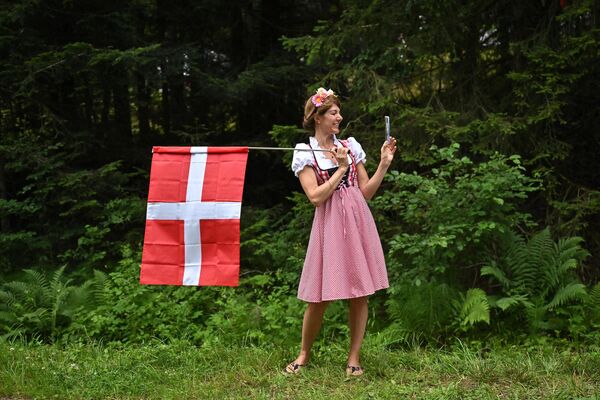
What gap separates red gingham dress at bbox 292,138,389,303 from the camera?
13.6ft

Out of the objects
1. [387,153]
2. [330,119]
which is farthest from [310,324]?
[330,119]

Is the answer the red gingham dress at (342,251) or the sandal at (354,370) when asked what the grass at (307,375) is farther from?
the red gingham dress at (342,251)

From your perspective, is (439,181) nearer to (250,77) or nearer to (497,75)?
(497,75)

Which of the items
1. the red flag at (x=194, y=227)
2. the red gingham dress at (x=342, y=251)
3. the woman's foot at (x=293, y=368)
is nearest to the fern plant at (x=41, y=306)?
the red flag at (x=194, y=227)

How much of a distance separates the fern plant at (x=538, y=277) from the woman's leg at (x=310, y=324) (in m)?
1.65

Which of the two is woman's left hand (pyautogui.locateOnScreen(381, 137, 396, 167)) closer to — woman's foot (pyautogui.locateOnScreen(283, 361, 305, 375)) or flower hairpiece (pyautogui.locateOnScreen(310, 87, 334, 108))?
flower hairpiece (pyautogui.locateOnScreen(310, 87, 334, 108))

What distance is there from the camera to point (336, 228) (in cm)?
418

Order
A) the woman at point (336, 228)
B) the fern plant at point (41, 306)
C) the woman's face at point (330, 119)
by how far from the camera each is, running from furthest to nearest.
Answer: the fern plant at point (41, 306) → the woman's face at point (330, 119) → the woman at point (336, 228)

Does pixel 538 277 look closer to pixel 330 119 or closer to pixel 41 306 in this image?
pixel 330 119

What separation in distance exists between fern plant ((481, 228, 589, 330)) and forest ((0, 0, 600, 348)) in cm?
2

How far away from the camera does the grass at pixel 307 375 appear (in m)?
3.99

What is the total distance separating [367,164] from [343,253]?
2.35m

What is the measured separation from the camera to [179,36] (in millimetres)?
10023

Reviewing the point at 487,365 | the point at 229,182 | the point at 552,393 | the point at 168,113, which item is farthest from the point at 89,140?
the point at 552,393
